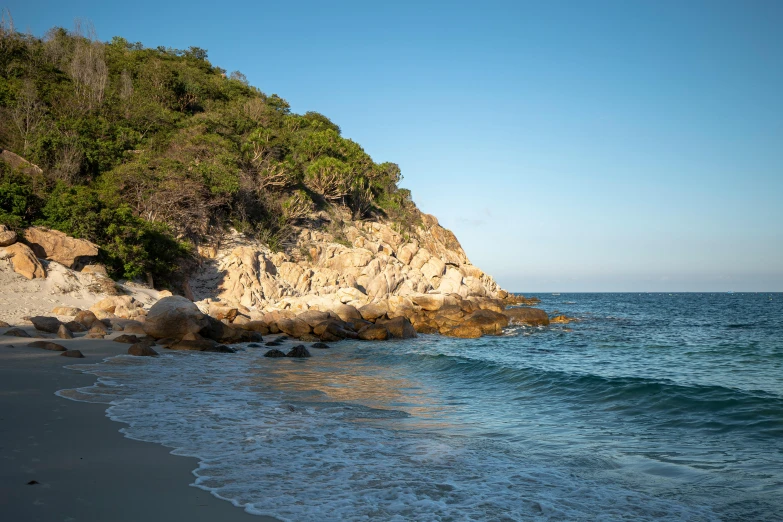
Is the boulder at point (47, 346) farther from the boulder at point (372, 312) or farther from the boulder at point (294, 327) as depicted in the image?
the boulder at point (372, 312)

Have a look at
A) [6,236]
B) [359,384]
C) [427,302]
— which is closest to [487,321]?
[427,302]

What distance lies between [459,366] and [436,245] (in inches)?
1526

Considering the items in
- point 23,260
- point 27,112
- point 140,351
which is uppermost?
point 27,112

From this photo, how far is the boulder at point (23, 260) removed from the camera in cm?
1816

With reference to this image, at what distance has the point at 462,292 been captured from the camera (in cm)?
4256

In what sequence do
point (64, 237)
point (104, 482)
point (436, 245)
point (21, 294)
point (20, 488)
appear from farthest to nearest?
1. point (436, 245)
2. point (64, 237)
3. point (21, 294)
4. point (104, 482)
5. point (20, 488)

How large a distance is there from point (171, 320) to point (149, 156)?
1593 centimetres

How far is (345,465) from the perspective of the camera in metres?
5.73

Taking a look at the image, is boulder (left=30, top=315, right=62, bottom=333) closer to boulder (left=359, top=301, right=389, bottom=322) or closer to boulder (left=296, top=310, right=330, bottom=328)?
boulder (left=296, top=310, right=330, bottom=328)

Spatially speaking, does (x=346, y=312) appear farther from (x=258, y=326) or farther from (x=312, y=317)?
(x=258, y=326)

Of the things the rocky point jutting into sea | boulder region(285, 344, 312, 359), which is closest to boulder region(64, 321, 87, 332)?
the rocky point jutting into sea

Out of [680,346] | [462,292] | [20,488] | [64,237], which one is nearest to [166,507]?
[20,488]

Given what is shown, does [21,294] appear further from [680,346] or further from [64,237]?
[680,346]

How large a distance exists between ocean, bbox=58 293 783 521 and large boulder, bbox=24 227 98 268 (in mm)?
9234
